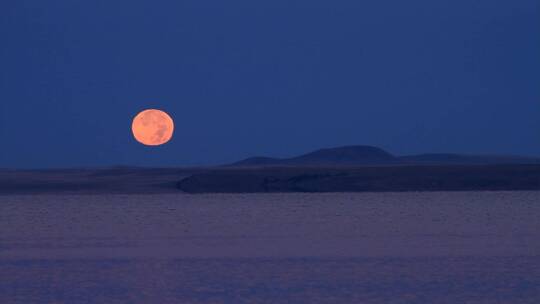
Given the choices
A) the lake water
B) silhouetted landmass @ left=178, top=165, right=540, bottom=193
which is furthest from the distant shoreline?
the lake water

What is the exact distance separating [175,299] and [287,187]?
1977 inches

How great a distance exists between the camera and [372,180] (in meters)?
65.5

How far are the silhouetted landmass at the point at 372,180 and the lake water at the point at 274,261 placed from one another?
35732mm

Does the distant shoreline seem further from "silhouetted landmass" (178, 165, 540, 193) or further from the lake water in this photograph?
the lake water

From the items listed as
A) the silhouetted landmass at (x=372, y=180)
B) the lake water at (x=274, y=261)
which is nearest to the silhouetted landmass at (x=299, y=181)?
the silhouetted landmass at (x=372, y=180)

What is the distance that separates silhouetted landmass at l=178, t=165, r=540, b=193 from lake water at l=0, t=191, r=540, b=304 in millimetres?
35732

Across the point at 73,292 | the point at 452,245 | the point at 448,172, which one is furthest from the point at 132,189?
the point at 73,292

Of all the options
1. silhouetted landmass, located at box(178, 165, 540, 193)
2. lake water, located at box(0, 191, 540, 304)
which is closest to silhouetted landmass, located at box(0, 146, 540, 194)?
silhouetted landmass, located at box(178, 165, 540, 193)

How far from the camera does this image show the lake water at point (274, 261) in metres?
11.9

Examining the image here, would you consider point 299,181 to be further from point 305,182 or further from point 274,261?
point 274,261

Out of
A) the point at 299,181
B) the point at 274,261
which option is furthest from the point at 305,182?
the point at 274,261

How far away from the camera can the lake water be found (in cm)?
1186

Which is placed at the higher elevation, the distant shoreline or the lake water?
the distant shoreline

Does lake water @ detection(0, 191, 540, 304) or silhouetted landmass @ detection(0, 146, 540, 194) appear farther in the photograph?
silhouetted landmass @ detection(0, 146, 540, 194)
